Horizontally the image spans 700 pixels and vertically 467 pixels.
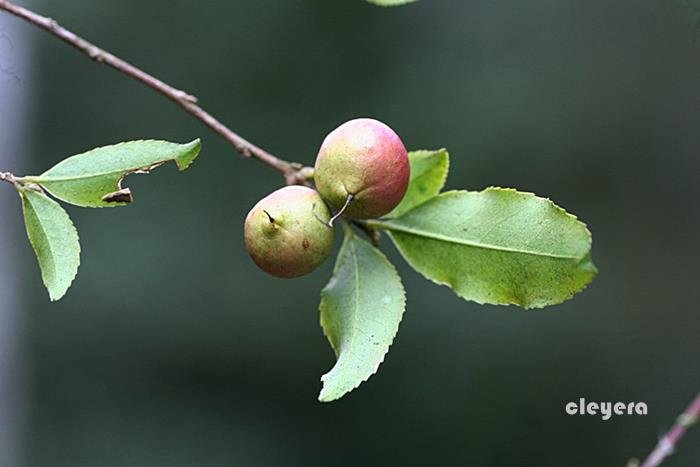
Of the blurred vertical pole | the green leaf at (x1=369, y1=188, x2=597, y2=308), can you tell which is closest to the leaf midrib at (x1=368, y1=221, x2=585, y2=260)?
the green leaf at (x1=369, y1=188, x2=597, y2=308)

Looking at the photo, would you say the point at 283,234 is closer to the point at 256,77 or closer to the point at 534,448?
the point at 534,448

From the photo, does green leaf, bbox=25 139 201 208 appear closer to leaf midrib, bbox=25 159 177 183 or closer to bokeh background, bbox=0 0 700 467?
leaf midrib, bbox=25 159 177 183

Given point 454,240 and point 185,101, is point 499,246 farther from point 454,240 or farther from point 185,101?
point 185,101

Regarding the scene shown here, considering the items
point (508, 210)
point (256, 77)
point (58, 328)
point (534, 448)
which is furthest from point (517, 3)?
point (508, 210)

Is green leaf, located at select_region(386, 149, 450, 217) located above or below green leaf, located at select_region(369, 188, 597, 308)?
above

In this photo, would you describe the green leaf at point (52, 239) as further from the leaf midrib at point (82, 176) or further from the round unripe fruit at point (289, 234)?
the round unripe fruit at point (289, 234)

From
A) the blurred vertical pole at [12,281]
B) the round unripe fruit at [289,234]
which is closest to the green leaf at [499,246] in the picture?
the round unripe fruit at [289,234]
